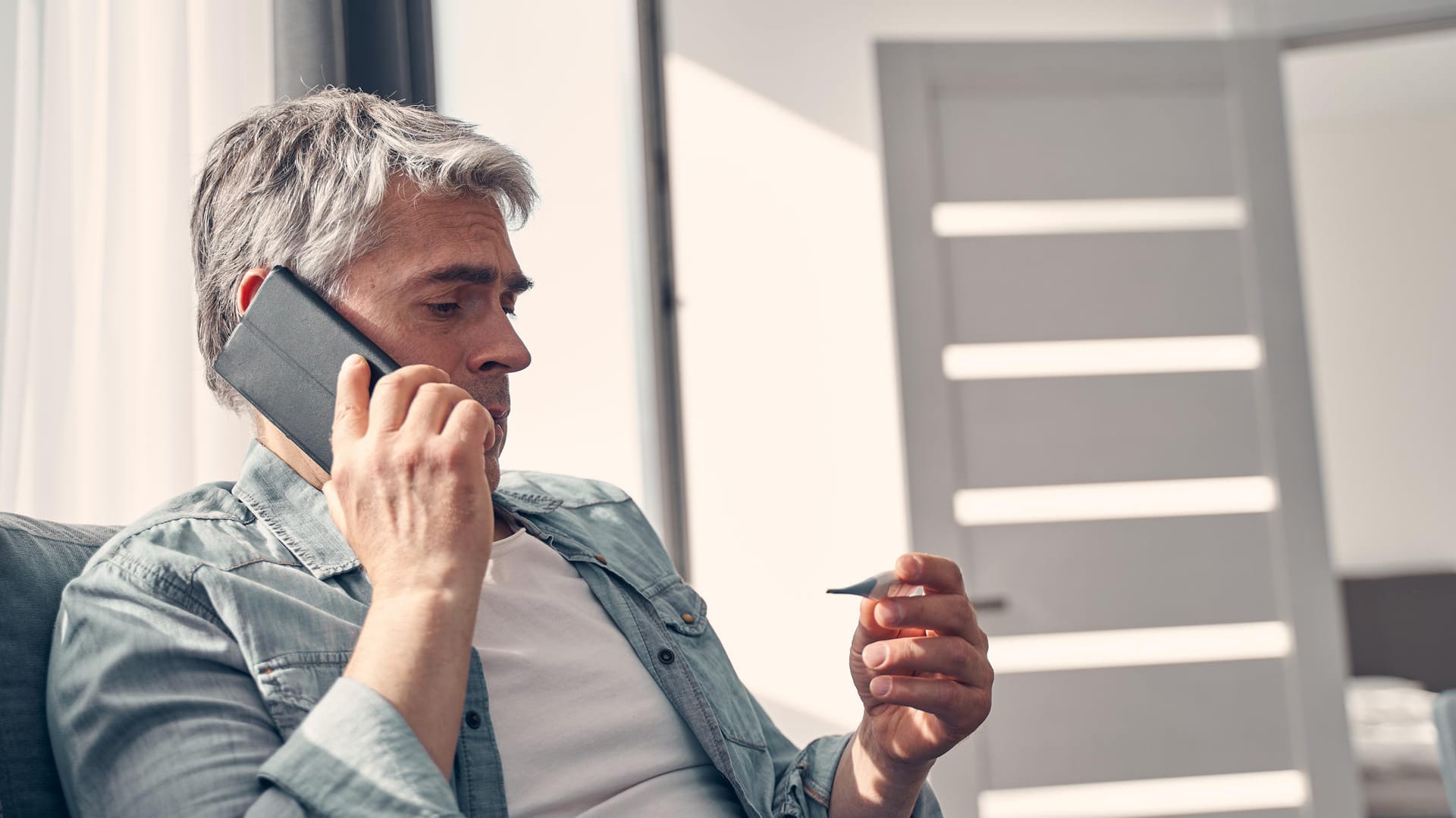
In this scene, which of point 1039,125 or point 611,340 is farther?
point 1039,125

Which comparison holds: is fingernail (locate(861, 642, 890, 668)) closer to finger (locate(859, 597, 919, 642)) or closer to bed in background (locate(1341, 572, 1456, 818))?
finger (locate(859, 597, 919, 642))

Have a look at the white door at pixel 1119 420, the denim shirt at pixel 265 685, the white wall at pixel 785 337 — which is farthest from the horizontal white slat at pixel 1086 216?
the denim shirt at pixel 265 685

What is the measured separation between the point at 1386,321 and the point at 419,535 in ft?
18.4

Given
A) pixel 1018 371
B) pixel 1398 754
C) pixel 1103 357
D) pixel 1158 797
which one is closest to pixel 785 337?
pixel 1018 371

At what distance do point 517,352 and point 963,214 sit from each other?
2.11 metres

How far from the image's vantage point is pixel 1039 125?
2951 millimetres

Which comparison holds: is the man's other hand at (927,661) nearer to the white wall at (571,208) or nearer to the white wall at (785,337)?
the white wall at (571,208)

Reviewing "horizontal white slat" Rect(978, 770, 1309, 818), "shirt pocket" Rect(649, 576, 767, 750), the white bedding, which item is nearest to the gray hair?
"shirt pocket" Rect(649, 576, 767, 750)

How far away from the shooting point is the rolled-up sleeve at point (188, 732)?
686 millimetres

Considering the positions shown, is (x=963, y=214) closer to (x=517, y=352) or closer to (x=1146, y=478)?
(x=1146, y=478)

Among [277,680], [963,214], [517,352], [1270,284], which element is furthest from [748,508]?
[277,680]

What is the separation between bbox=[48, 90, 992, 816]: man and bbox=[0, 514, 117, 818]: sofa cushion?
0.02 meters

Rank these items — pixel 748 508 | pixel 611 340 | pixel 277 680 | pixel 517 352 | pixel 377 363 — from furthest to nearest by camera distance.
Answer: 1. pixel 748 508
2. pixel 611 340
3. pixel 517 352
4. pixel 377 363
5. pixel 277 680

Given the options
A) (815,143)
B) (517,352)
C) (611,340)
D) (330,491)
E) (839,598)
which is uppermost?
(815,143)
